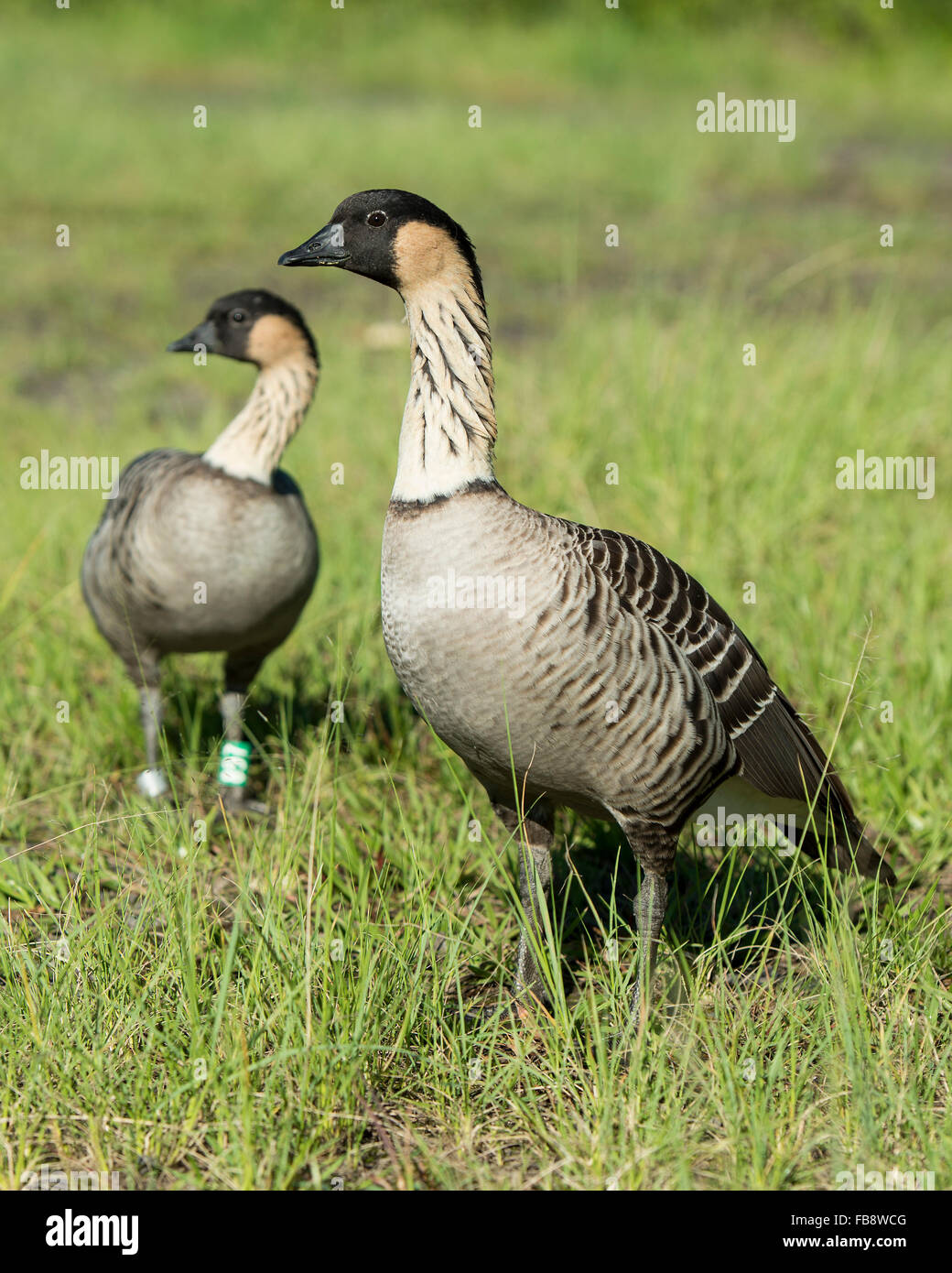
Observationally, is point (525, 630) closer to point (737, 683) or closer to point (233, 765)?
point (737, 683)

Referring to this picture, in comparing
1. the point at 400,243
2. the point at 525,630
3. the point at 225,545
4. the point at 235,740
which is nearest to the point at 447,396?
the point at 400,243

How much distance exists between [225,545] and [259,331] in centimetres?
95

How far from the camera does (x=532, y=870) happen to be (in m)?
3.65

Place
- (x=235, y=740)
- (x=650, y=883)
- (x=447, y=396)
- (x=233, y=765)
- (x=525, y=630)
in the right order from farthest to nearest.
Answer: (x=235, y=740), (x=233, y=765), (x=650, y=883), (x=447, y=396), (x=525, y=630)

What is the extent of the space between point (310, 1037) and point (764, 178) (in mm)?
14556

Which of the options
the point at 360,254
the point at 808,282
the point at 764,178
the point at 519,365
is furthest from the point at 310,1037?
the point at 764,178

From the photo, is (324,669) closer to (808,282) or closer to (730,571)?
(730,571)

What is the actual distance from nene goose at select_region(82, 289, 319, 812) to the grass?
272 mm

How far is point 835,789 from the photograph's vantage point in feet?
12.8

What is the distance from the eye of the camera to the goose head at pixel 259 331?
16.6 feet

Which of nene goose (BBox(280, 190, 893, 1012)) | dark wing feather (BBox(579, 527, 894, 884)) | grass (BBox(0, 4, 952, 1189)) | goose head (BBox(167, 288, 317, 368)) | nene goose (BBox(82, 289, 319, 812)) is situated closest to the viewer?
grass (BBox(0, 4, 952, 1189))

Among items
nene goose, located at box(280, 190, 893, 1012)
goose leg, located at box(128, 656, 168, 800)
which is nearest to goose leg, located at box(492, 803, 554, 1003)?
nene goose, located at box(280, 190, 893, 1012)

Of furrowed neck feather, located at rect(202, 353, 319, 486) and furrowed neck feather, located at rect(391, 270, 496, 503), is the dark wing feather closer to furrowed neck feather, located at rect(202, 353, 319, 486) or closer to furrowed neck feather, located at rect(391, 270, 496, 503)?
furrowed neck feather, located at rect(391, 270, 496, 503)

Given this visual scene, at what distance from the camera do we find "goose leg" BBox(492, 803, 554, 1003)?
143 inches
